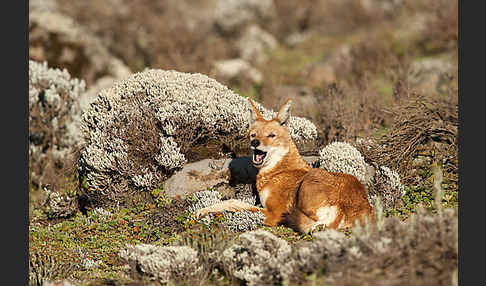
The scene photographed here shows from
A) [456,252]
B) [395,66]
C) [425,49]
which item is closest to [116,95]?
[456,252]

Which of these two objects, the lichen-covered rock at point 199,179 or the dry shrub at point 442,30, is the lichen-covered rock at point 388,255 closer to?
the lichen-covered rock at point 199,179

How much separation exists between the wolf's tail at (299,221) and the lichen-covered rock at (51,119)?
652 centimetres

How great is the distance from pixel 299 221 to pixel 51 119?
754 cm

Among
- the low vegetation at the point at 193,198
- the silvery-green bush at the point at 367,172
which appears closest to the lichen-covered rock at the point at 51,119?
the low vegetation at the point at 193,198

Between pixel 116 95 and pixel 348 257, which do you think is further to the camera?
pixel 116 95

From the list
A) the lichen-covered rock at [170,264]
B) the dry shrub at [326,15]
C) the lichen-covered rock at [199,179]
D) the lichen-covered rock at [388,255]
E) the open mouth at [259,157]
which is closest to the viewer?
the lichen-covered rock at [388,255]

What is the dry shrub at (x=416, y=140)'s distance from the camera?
906cm

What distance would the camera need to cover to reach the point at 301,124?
→ 988 cm

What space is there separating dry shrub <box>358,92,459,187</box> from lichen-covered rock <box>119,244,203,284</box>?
4348 millimetres

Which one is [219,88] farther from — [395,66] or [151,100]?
[395,66]

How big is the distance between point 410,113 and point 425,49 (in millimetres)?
13392

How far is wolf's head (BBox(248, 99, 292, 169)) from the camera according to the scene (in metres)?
7.54

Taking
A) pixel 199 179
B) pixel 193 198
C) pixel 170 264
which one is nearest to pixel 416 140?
pixel 199 179

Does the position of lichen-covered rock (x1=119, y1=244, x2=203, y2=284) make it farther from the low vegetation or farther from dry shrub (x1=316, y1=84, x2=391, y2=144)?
dry shrub (x1=316, y1=84, x2=391, y2=144)
